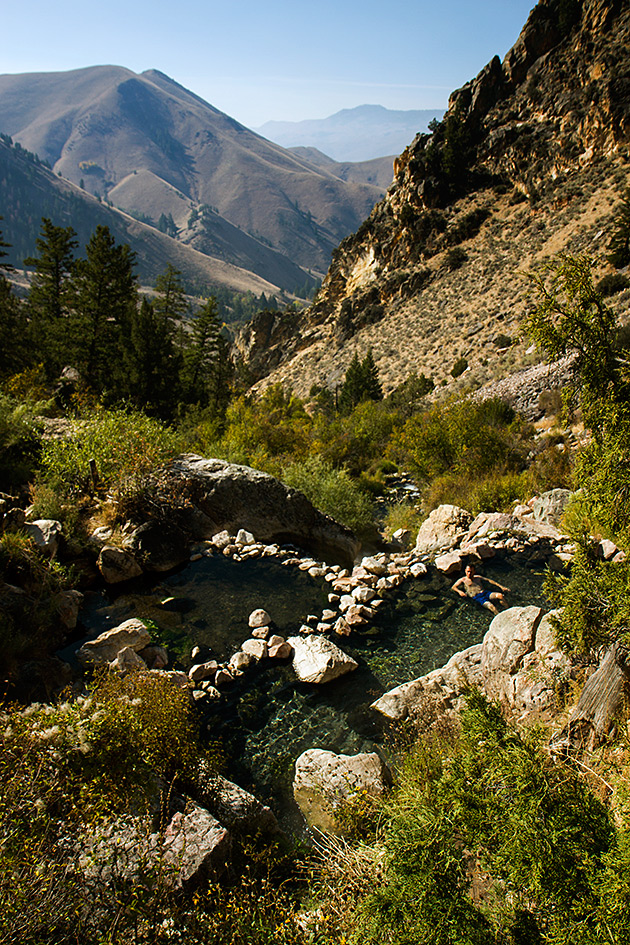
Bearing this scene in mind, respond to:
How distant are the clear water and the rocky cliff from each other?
2460 centimetres

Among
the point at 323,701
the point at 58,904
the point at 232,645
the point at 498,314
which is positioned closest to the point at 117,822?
the point at 58,904

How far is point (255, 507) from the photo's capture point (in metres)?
14.8

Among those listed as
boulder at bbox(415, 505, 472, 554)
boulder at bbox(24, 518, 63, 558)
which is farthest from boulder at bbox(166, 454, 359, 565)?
boulder at bbox(24, 518, 63, 558)

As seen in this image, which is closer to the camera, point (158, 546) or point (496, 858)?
point (496, 858)

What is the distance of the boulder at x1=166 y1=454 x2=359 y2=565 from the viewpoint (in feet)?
47.6

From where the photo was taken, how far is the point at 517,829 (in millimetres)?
3137

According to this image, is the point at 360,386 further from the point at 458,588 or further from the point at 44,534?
the point at 44,534

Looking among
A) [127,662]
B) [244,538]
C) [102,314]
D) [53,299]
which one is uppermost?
[102,314]

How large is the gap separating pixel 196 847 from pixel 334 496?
13333 mm

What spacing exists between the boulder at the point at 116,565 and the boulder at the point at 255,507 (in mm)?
2964

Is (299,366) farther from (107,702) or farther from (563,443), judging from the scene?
(107,702)

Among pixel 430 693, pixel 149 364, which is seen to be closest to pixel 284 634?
pixel 430 693

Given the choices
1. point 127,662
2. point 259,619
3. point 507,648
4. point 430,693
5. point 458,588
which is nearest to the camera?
point 507,648

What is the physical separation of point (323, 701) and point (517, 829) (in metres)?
5.61
